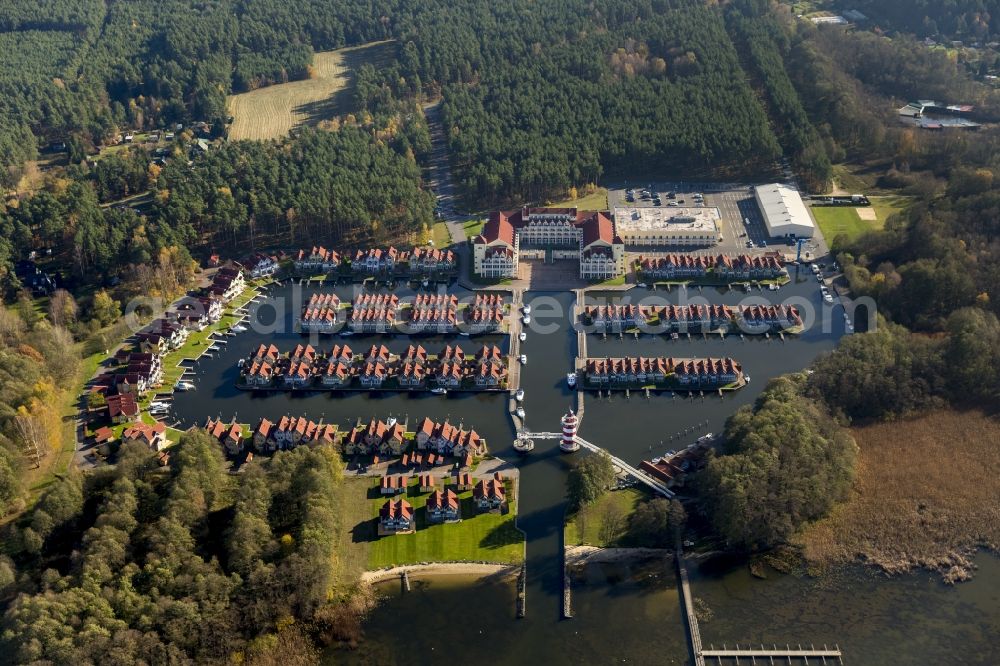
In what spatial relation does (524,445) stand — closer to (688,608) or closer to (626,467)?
(626,467)

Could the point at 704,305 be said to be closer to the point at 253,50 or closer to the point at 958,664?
the point at 958,664

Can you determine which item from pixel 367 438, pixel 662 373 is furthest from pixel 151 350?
pixel 662 373

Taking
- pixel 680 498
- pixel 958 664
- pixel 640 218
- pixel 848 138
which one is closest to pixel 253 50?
pixel 640 218

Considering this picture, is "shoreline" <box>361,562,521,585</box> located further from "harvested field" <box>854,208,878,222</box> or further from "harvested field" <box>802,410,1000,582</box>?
"harvested field" <box>854,208,878,222</box>

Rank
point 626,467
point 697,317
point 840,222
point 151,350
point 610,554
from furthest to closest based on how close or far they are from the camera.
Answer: point 840,222
point 697,317
point 151,350
point 626,467
point 610,554

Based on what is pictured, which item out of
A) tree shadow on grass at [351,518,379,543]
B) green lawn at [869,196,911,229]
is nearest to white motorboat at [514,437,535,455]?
tree shadow on grass at [351,518,379,543]
